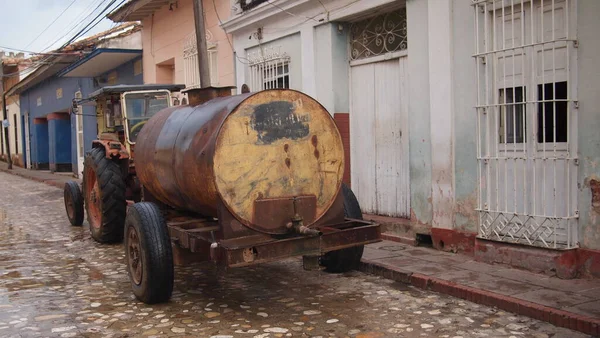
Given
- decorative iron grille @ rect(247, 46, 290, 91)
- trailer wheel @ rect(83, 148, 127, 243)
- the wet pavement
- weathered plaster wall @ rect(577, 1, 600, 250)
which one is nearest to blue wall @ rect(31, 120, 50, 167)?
decorative iron grille @ rect(247, 46, 290, 91)

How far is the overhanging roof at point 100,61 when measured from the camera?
56.5 feet

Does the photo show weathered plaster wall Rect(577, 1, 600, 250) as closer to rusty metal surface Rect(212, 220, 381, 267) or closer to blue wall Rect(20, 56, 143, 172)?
rusty metal surface Rect(212, 220, 381, 267)

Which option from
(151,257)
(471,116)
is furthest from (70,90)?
(151,257)

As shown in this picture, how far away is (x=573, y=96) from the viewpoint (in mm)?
5934

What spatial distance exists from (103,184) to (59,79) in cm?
1948

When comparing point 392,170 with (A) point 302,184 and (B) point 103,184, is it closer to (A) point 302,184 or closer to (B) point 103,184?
(A) point 302,184

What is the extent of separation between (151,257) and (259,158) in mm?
1311

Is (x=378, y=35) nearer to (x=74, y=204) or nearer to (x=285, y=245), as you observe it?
(x=285, y=245)

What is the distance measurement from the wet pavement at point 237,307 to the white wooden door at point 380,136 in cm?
205

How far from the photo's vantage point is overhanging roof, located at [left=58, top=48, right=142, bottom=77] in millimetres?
17219

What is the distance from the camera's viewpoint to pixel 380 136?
895cm

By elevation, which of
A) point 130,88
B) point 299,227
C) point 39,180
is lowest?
point 39,180

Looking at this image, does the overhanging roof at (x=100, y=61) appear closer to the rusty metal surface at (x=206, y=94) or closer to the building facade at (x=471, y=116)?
the building facade at (x=471, y=116)

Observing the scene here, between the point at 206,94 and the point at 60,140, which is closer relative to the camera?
the point at 206,94
